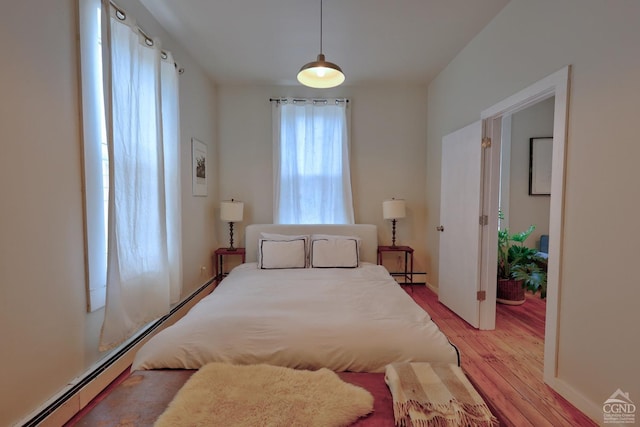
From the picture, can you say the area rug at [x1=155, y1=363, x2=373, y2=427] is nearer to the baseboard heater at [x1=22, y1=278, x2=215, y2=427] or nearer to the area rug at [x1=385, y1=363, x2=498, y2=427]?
the area rug at [x1=385, y1=363, x2=498, y2=427]

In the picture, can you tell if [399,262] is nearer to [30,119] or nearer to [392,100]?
[392,100]

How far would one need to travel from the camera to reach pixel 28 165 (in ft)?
4.55

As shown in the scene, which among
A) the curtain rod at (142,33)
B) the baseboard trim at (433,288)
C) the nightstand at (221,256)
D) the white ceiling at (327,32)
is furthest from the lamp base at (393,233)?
the curtain rod at (142,33)

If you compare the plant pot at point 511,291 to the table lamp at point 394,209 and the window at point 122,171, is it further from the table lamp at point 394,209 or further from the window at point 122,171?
the window at point 122,171

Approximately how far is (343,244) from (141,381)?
2256 mm

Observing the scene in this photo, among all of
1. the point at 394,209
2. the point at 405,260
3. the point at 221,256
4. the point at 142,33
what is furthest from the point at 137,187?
the point at 405,260

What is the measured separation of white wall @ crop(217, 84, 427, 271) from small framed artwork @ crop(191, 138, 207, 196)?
1.66 ft

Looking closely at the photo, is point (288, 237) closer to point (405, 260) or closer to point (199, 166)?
point (199, 166)

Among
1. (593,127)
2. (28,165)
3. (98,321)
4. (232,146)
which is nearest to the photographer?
(28,165)

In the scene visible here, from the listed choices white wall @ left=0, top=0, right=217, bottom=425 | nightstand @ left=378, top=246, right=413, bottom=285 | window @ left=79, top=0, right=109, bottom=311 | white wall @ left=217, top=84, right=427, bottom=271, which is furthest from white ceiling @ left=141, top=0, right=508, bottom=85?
nightstand @ left=378, top=246, right=413, bottom=285

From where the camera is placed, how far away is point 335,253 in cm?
316

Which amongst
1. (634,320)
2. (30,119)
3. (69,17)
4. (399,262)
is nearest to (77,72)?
(69,17)

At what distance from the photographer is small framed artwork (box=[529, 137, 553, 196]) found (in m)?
4.08

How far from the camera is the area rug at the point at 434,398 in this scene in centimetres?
99
